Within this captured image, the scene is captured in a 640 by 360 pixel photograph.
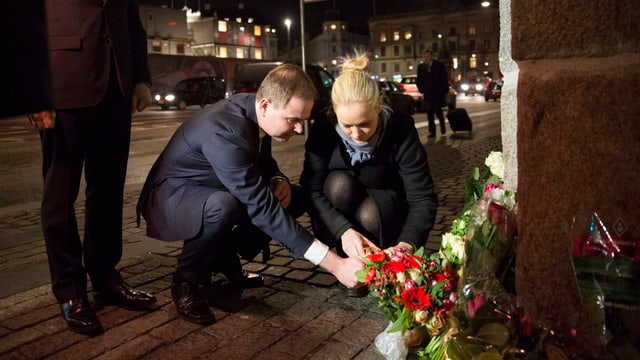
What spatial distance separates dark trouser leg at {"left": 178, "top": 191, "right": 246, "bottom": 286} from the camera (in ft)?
9.07

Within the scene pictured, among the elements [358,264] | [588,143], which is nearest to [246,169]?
[358,264]

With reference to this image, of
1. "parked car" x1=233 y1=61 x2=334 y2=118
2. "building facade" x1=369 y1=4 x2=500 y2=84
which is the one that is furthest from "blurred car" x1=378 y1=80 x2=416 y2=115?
"building facade" x1=369 y1=4 x2=500 y2=84

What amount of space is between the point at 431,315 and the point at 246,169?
1.09 m

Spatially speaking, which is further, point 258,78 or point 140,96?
point 258,78

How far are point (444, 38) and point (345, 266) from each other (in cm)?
9267

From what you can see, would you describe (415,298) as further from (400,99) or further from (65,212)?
(400,99)

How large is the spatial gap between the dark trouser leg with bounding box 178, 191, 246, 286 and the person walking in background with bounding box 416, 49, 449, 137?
10058 millimetres

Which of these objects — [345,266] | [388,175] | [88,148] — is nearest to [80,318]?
[88,148]

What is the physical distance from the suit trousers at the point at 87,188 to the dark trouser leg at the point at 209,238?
0.47 meters

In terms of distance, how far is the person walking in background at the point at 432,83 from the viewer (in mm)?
12320

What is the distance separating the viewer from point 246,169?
8.95 feet

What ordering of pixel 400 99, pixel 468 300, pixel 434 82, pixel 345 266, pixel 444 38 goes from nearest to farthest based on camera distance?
pixel 468 300 < pixel 345 266 < pixel 434 82 < pixel 400 99 < pixel 444 38

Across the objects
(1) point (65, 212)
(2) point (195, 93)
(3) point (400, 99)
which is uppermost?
(2) point (195, 93)

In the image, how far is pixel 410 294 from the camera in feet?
7.32
